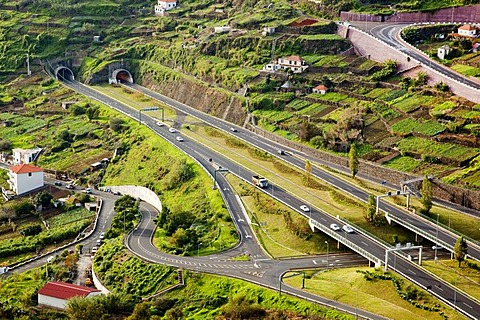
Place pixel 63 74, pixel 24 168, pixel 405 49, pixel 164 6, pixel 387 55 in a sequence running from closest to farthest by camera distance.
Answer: pixel 24 168
pixel 405 49
pixel 387 55
pixel 63 74
pixel 164 6

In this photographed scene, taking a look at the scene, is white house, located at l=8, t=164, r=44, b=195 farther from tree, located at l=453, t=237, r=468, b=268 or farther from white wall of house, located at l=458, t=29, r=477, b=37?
white wall of house, located at l=458, t=29, r=477, b=37

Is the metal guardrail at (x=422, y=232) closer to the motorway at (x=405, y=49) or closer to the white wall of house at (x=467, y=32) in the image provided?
the motorway at (x=405, y=49)

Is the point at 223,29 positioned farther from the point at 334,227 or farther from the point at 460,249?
the point at 460,249

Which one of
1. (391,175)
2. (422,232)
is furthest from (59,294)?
(391,175)

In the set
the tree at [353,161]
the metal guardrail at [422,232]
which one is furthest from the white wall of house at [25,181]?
the metal guardrail at [422,232]

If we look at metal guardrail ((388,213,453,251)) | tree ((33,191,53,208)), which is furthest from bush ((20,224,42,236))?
metal guardrail ((388,213,453,251))
